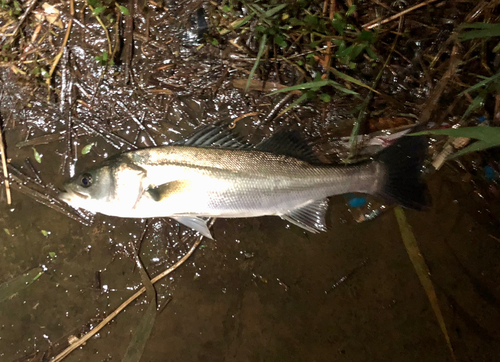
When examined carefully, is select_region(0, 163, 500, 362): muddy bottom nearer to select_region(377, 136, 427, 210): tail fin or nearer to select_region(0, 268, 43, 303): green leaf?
select_region(0, 268, 43, 303): green leaf

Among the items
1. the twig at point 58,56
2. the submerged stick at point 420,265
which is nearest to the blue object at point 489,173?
the submerged stick at point 420,265

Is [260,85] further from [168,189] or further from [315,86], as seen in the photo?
[168,189]

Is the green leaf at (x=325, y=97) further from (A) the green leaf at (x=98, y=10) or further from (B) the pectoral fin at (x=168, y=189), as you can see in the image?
(A) the green leaf at (x=98, y=10)

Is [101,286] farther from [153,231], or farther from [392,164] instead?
[392,164]

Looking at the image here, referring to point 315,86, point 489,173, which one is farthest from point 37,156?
point 489,173

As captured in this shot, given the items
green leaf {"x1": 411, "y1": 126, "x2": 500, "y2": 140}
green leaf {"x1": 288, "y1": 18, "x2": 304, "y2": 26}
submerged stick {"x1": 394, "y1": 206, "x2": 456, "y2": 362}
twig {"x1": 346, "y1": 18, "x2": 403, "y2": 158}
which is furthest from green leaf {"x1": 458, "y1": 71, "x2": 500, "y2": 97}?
green leaf {"x1": 288, "y1": 18, "x2": 304, "y2": 26}

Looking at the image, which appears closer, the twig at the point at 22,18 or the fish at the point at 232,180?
the fish at the point at 232,180

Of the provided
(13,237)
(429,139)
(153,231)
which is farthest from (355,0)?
(13,237)
